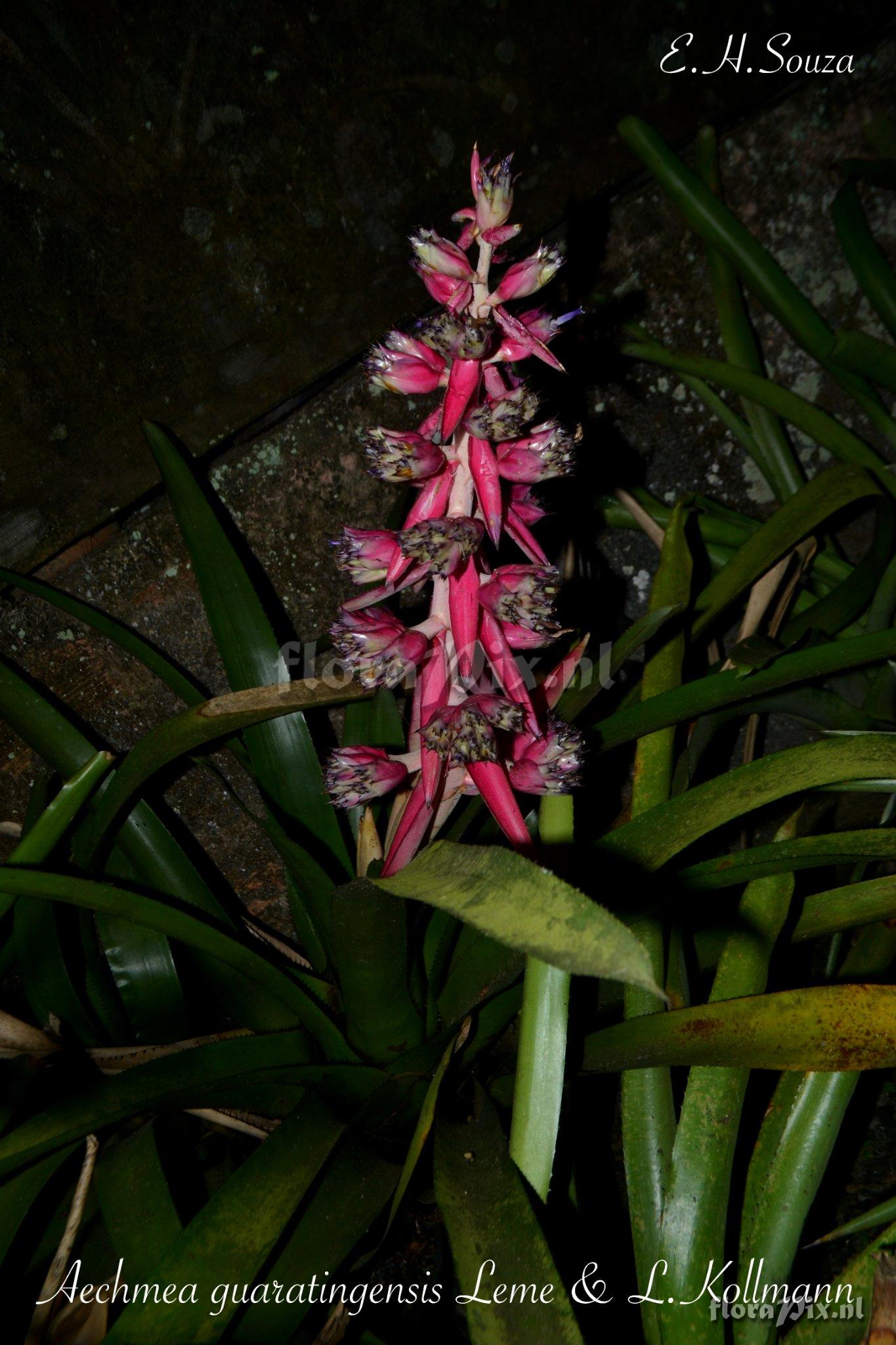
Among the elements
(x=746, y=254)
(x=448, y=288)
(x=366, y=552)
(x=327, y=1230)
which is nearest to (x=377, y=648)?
(x=366, y=552)

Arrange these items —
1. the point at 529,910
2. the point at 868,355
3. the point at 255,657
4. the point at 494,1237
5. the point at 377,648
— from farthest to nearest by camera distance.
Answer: the point at 868,355 < the point at 255,657 < the point at 377,648 < the point at 494,1237 < the point at 529,910

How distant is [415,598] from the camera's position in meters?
1.83

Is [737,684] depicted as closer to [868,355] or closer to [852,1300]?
[852,1300]

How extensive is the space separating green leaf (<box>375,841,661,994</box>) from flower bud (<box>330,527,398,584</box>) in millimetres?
401

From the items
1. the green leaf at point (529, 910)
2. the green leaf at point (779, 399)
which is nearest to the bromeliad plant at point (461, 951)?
the green leaf at point (529, 910)

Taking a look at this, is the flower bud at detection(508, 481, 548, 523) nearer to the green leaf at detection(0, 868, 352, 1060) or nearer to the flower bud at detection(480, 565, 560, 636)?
the flower bud at detection(480, 565, 560, 636)

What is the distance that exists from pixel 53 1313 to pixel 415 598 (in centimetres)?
137

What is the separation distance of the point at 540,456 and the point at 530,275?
21 cm

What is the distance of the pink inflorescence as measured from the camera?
937 mm

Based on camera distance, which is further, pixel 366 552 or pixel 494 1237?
pixel 366 552

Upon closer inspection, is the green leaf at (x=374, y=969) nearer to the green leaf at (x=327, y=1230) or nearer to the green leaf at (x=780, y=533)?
the green leaf at (x=327, y=1230)

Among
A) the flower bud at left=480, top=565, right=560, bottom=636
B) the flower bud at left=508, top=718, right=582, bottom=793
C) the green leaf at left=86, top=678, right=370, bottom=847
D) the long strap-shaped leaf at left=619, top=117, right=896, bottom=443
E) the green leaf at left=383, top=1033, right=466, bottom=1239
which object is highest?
the long strap-shaped leaf at left=619, top=117, right=896, bottom=443

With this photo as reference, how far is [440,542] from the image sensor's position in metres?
0.92

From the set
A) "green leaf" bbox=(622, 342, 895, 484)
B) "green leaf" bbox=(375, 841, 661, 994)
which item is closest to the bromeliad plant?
"green leaf" bbox=(375, 841, 661, 994)
